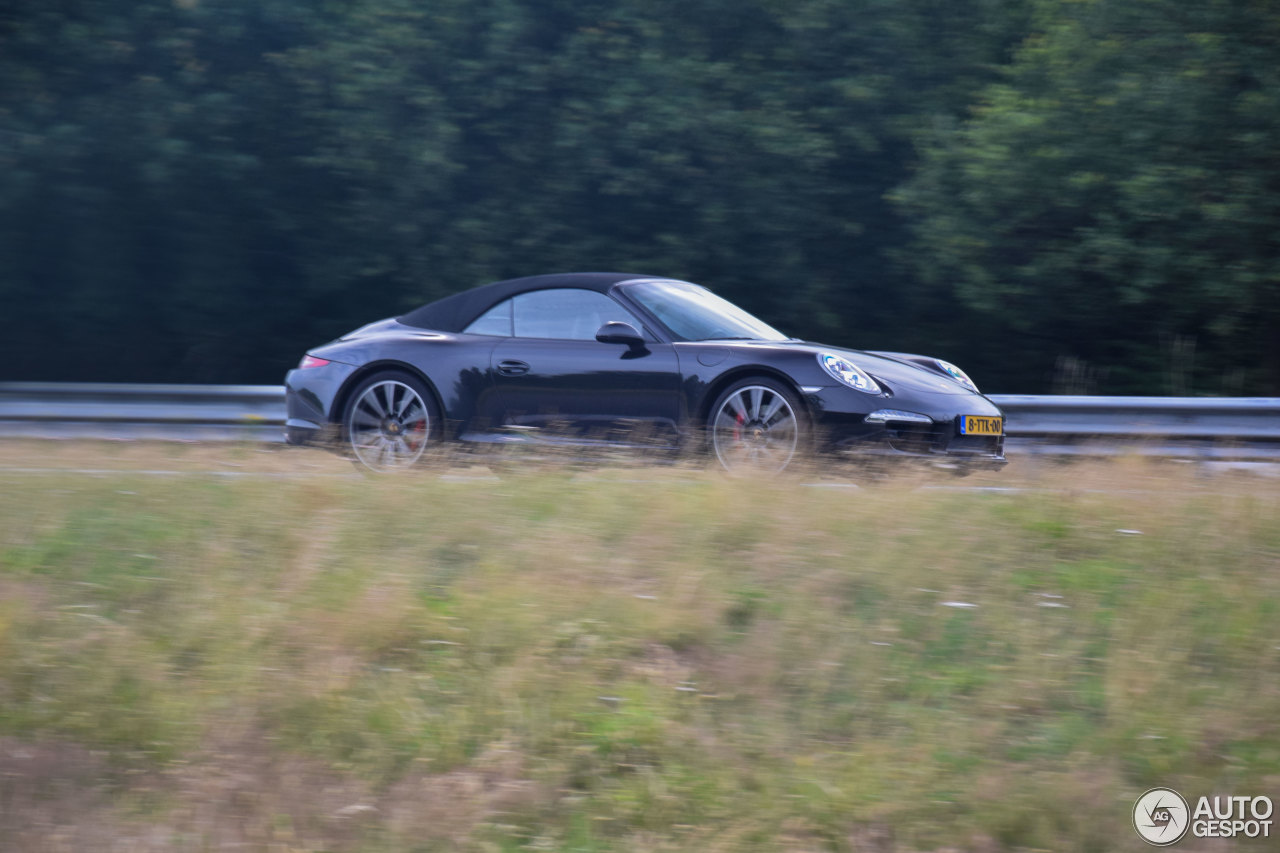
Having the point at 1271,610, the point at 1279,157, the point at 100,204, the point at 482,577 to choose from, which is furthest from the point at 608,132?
the point at 1271,610

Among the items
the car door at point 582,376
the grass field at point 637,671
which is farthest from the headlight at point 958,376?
the car door at point 582,376

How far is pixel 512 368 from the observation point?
7395mm

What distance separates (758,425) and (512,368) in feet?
5.12

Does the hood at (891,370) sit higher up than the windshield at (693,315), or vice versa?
the windshield at (693,315)

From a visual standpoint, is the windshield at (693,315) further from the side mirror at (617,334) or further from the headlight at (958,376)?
the headlight at (958,376)

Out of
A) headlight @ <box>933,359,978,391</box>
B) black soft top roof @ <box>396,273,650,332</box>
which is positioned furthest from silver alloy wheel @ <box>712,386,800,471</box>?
headlight @ <box>933,359,978,391</box>

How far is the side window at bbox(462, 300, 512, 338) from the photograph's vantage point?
7578 mm

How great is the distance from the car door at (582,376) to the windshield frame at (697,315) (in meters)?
0.13

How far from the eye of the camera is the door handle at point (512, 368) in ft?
24.2

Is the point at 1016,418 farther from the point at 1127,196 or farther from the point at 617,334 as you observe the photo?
the point at 1127,196

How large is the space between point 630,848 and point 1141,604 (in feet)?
7.50

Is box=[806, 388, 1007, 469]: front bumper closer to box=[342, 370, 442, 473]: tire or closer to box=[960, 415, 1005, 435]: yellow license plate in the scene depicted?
box=[960, 415, 1005, 435]: yellow license plate

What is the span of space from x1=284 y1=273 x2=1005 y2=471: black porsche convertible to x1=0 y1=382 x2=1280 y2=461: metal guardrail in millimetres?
892

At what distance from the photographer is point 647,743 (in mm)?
4027
